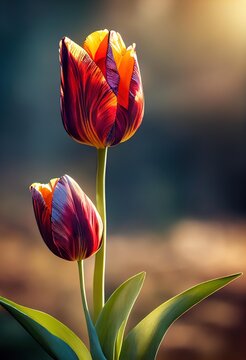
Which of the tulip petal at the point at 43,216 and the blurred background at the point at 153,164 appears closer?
the tulip petal at the point at 43,216

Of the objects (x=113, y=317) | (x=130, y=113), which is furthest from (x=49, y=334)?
(x=130, y=113)

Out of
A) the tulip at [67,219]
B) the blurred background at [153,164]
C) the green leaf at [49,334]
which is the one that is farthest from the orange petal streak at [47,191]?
the blurred background at [153,164]

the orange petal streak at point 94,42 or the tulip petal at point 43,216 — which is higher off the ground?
the orange petal streak at point 94,42

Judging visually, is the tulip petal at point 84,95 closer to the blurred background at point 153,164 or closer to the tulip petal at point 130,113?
the tulip petal at point 130,113

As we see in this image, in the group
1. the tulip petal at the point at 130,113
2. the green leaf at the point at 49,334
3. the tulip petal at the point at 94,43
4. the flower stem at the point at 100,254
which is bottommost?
the green leaf at the point at 49,334

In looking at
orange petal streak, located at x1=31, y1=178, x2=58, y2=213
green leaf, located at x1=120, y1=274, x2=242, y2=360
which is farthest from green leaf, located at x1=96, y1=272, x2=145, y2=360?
orange petal streak, located at x1=31, y1=178, x2=58, y2=213

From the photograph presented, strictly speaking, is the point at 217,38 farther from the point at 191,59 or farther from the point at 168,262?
the point at 168,262
